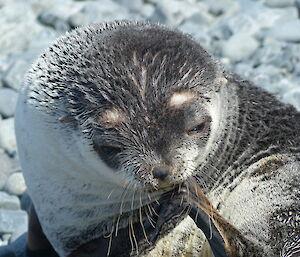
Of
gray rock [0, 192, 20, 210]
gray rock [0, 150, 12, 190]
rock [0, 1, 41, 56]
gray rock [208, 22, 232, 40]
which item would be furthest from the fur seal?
rock [0, 1, 41, 56]

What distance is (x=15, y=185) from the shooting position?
842cm

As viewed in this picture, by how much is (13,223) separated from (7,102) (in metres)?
2.16

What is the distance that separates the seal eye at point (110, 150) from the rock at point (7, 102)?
409cm

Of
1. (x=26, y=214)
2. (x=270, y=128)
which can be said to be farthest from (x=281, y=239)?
(x=26, y=214)

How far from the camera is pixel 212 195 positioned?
6.09 metres

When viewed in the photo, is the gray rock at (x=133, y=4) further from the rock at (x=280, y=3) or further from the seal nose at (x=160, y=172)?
the seal nose at (x=160, y=172)

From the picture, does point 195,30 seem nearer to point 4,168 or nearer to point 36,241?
point 4,168

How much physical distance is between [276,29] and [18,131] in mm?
5330

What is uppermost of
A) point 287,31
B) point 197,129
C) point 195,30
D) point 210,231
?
point 197,129

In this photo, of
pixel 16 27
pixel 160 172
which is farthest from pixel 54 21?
pixel 160 172

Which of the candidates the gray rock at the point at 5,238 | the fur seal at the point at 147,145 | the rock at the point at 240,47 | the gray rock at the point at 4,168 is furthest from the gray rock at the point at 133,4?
the fur seal at the point at 147,145

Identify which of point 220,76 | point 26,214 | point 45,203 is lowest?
point 26,214

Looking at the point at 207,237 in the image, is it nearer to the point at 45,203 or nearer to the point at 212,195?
the point at 212,195

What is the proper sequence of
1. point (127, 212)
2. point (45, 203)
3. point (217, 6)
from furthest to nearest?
point (217, 6) < point (45, 203) < point (127, 212)
